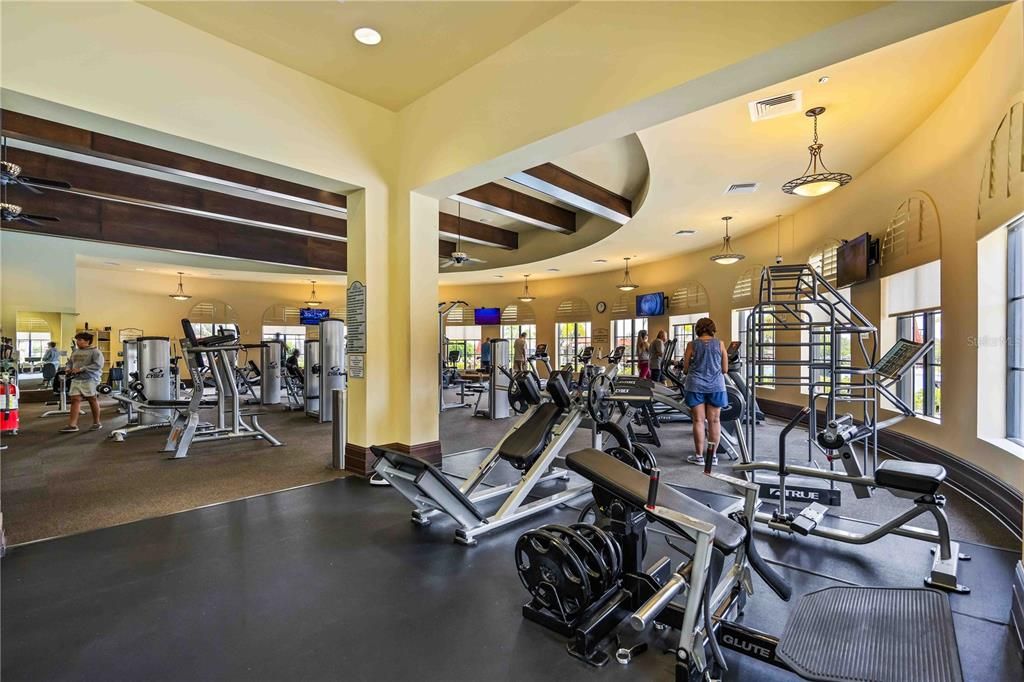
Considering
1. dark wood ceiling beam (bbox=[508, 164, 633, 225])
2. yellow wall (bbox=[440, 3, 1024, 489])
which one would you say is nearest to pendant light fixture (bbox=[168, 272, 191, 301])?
dark wood ceiling beam (bbox=[508, 164, 633, 225])

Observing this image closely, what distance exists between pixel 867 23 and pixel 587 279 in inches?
457

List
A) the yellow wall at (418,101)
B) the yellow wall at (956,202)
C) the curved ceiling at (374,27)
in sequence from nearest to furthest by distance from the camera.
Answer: the yellow wall at (418,101)
the curved ceiling at (374,27)
the yellow wall at (956,202)

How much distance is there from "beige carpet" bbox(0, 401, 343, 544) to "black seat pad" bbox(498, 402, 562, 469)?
2.04 metres

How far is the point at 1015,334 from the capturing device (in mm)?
3693

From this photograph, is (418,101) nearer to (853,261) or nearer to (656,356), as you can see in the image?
(853,261)

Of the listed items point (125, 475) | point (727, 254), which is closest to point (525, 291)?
point (727, 254)

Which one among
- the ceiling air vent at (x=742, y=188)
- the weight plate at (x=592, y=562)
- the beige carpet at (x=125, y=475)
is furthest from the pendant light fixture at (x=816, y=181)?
the beige carpet at (x=125, y=475)

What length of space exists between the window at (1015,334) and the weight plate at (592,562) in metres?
3.75

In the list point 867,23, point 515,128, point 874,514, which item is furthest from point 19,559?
point 874,514

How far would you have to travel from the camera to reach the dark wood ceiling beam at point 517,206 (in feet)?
23.1

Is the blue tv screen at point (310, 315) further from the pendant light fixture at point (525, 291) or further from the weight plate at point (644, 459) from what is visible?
the weight plate at point (644, 459)

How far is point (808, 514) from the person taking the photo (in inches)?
123

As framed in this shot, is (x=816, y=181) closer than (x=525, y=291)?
Yes

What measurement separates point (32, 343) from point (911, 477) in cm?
1368
